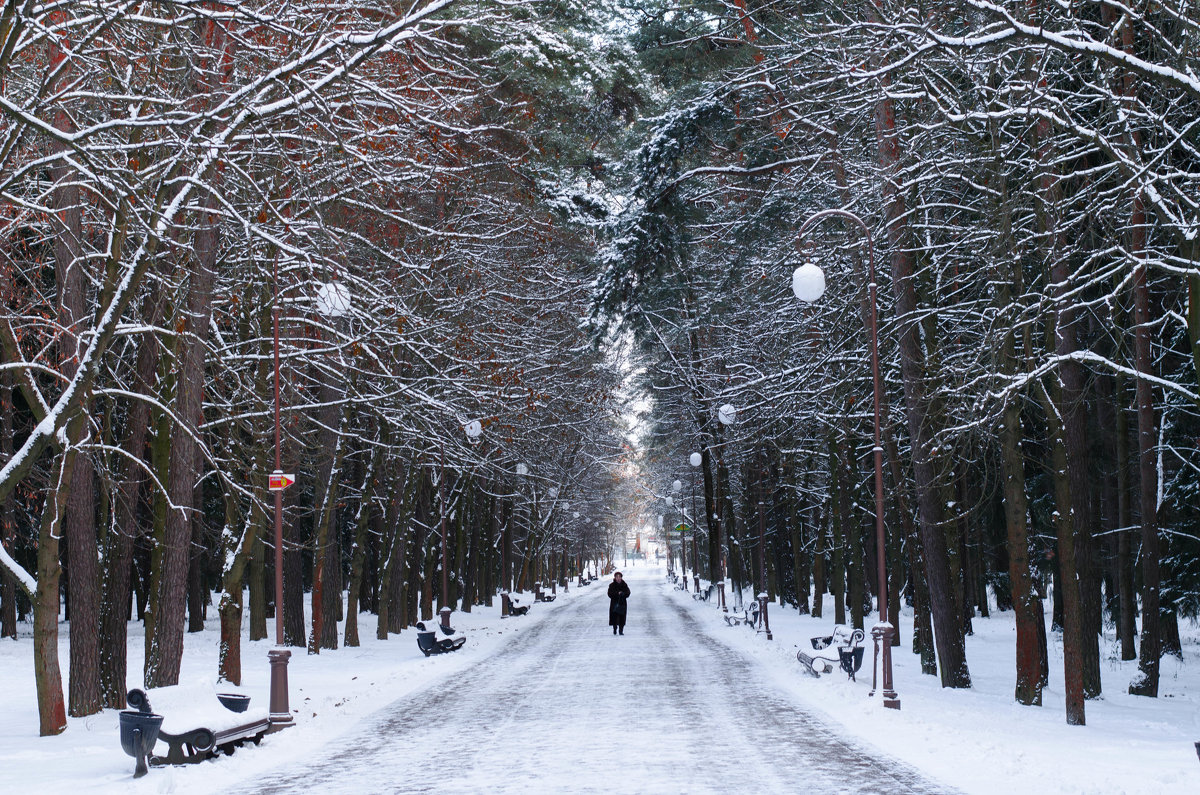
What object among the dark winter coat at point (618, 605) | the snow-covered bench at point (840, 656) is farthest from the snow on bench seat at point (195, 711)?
the dark winter coat at point (618, 605)

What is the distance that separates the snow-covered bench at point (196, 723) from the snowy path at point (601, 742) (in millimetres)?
1024

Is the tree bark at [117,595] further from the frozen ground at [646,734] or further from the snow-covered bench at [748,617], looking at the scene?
the snow-covered bench at [748,617]

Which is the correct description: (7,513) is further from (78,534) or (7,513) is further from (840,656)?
(840,656)

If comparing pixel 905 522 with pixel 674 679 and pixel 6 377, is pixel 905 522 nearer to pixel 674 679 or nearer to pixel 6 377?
pixel 674 679

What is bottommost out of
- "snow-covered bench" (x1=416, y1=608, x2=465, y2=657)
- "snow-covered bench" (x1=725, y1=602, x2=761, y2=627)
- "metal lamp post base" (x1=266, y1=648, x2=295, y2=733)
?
"snow-covered bench" (x1=725, y1=602, x2=761, y2=627)

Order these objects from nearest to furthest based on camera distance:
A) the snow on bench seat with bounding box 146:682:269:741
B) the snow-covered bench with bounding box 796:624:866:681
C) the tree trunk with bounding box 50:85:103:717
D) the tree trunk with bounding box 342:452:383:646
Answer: the snow on bench seat with bounding box 146:682:269:741
the tree trunk with bounding box 50:85:103:717
the snow-covered bench with bounding box 796:624:866:681
the tree trunk with bounding box 342:452:383:646

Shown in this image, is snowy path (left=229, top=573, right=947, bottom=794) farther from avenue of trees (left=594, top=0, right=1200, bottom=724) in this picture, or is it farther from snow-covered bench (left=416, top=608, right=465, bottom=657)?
avenue of trees (left=594, top=0, right=1200, bottom=724)

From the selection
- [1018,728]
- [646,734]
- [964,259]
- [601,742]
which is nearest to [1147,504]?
[964,259]

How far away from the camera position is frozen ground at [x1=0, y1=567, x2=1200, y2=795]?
34.4 ft

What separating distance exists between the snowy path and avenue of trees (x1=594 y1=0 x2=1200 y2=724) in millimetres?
4367

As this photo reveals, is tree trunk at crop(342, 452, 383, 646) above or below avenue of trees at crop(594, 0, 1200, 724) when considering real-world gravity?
below

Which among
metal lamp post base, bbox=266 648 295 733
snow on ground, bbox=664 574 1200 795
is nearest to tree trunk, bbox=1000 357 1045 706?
snow on ground, bbox=664 574 1200 795

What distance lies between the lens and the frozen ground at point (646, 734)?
34.4 ft

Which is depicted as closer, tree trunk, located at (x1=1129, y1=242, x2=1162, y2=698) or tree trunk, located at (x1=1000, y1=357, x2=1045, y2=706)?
tree trunk, located at (x1=1000, y1=357, x2=1045, y2=706)
